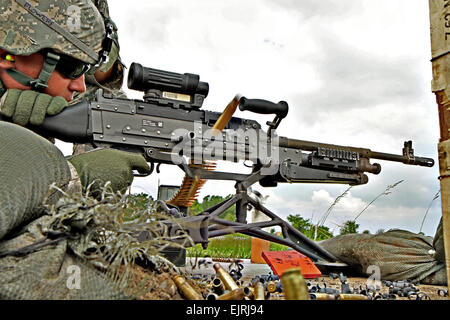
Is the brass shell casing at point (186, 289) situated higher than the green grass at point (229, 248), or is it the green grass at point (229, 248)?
the green grass at point (229, 248)

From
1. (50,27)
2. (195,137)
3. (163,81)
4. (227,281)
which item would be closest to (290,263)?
(195,137)

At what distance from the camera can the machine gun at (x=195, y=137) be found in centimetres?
250

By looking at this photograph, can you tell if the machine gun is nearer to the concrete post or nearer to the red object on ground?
the red object on ground

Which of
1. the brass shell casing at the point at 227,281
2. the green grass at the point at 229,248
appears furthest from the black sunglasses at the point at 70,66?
the green grass at the point at 229,248

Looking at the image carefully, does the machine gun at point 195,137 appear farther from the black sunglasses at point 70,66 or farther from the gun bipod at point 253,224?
the black sunglasses at point 70,66

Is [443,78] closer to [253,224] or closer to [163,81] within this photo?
[253,224]

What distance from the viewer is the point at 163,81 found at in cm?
263

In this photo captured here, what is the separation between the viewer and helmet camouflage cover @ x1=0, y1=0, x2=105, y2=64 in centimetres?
163

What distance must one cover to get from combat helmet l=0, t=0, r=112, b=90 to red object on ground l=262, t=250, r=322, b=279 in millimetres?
1566

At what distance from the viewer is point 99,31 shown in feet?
6.02

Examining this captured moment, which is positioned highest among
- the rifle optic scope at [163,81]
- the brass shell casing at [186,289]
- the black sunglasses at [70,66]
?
the rifle optic scope at [163,81]

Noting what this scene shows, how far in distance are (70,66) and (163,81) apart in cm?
89
